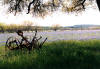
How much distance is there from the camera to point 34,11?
782 inches

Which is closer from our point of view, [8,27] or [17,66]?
[17,66]

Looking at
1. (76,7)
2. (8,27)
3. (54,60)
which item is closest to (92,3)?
(76,7)

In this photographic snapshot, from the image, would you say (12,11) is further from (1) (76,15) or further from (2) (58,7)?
(1) (76,15)

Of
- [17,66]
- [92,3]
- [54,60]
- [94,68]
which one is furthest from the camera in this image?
[92,3]

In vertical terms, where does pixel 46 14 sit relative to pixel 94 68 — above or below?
above

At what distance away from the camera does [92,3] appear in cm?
2194

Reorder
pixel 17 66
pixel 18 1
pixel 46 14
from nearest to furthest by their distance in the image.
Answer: pixel 17 66, pixel 18 1, pixel 46 14

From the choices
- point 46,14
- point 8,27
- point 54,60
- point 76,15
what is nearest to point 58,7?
point 46,14

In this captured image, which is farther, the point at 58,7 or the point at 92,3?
the point at 92,3

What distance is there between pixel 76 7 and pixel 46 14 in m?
4.02

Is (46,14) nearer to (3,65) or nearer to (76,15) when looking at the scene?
(76,15)

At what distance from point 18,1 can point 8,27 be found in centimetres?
10902

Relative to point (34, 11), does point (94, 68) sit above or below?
below

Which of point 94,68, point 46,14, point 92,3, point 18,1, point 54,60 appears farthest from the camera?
point 92,3
